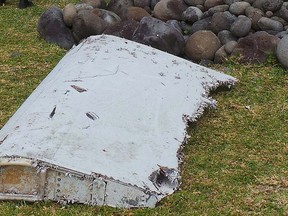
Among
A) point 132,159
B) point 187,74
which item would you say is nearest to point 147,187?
point 132,159

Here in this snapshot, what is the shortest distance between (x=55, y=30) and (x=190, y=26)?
5.15 feet

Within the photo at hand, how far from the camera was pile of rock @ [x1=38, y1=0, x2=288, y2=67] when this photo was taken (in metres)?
6.50

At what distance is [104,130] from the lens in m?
4.05

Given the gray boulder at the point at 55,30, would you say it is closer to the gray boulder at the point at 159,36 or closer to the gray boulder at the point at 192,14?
the gray boulder at the point at 159,36

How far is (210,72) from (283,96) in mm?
682

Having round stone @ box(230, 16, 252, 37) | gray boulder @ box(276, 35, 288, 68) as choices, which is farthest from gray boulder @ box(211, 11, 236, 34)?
gray boulder @ box(276, 35, 288, 68)

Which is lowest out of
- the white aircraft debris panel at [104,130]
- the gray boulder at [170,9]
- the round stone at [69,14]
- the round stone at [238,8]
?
the round stone at [69,14]

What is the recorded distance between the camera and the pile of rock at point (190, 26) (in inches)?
256

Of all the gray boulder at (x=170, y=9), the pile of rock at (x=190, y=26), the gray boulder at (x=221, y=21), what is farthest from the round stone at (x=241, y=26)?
the gray boulder at (x=170, y=9)

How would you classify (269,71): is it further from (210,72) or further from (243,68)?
(210,72)

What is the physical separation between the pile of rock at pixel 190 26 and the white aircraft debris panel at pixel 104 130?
4.14 ft

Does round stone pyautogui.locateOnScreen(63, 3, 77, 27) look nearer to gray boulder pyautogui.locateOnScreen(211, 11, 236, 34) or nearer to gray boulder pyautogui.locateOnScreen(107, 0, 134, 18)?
gray boulder pyautogui.locateOnScreen(107, 0, 134, 18)

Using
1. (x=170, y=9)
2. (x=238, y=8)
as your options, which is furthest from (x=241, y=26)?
(x=170, y=9)

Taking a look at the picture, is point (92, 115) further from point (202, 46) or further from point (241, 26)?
point (241, 26)
